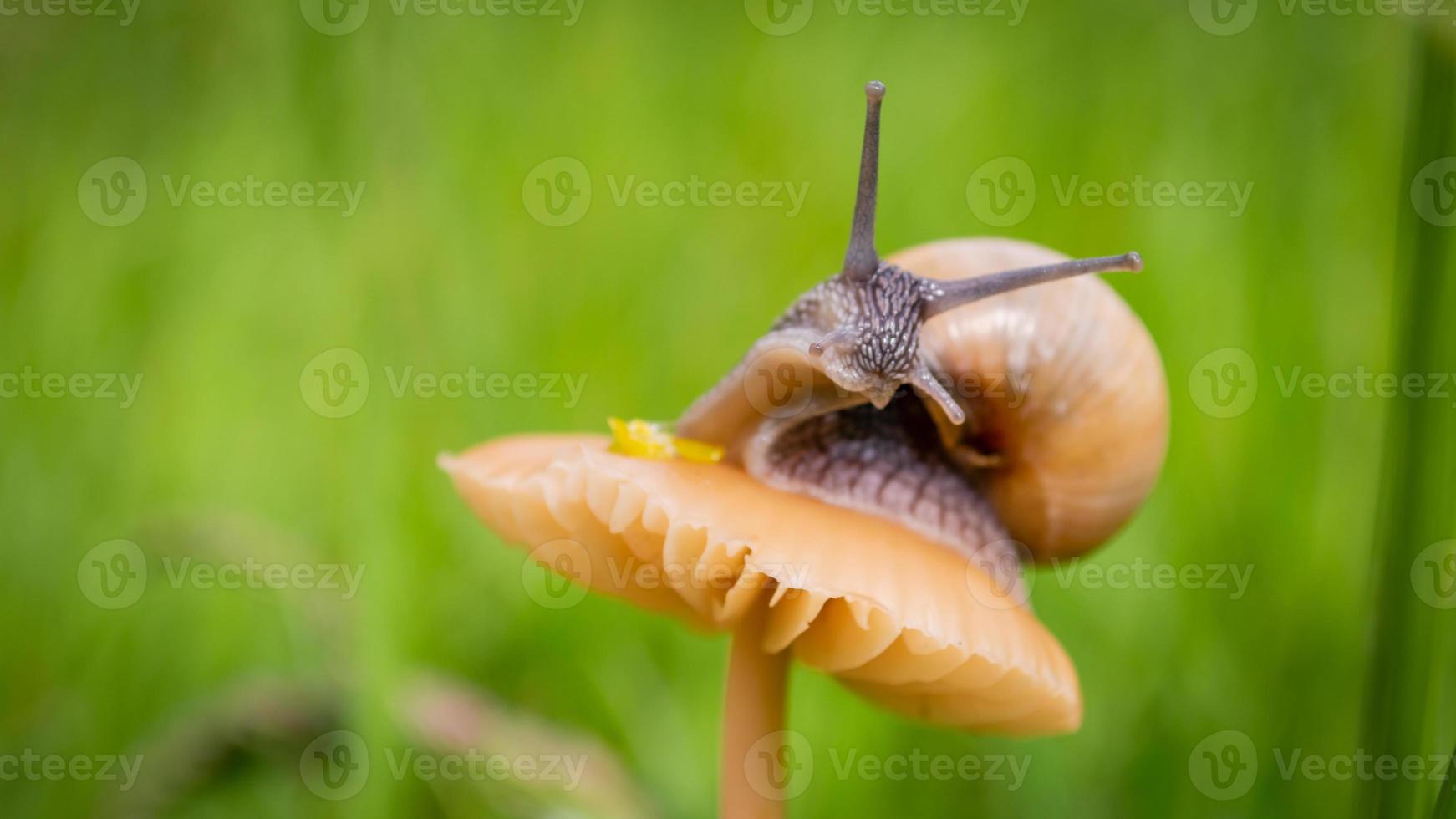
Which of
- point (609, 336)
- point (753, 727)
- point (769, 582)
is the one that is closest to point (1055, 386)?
point (769, 582)

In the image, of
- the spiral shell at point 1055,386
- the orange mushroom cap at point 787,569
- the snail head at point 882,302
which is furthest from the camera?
the spiral shell at point 1055,386

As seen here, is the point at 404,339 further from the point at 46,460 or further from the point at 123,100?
the point at 123,100

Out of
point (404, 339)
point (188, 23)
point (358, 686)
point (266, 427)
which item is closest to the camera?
point (358, 686)

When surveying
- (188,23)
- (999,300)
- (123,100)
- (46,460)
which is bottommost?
(46,460)

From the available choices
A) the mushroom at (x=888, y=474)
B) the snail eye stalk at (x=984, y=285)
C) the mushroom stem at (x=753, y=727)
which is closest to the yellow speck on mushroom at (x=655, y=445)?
the mushroom at (x=888, y=474)

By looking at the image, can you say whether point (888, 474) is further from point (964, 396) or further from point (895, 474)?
point (964, 396)

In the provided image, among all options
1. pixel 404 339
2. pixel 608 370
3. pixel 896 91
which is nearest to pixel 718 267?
pixel 608 370

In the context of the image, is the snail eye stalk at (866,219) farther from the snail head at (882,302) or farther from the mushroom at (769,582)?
the mushroom at (769,582)
